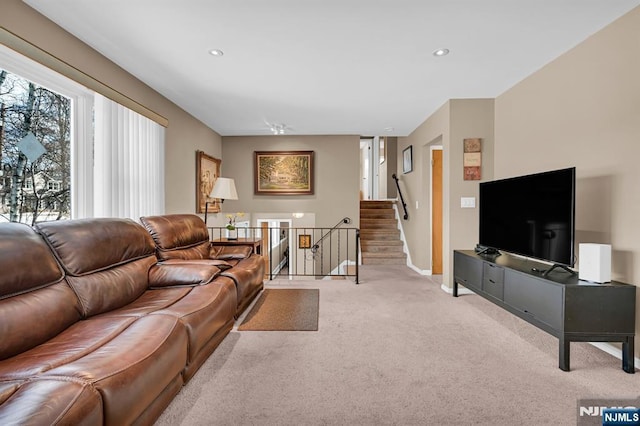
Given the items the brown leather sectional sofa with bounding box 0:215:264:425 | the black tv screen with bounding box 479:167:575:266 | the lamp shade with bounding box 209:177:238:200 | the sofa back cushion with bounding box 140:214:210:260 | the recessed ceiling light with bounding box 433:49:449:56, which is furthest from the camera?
the lamp shade with bounding box 209:177:238:200

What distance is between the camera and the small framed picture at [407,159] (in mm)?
5423

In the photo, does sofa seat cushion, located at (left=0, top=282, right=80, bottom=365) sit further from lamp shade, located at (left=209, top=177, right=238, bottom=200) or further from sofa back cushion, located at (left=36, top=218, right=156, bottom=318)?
lamp shade, located at (left=209, top=177, right=238, bottom=200)

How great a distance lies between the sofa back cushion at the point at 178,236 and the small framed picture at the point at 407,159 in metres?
3.76

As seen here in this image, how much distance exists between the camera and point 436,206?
4.92 m

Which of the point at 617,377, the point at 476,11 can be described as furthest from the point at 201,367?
the point at 476,11

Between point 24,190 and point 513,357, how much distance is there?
3.81m

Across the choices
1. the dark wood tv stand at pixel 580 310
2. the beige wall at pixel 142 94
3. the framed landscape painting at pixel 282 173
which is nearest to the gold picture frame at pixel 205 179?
the beige wall at pixel 142 94

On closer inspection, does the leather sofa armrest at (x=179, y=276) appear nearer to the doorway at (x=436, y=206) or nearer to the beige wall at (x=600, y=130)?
the beige wall at (x=600, y=130)

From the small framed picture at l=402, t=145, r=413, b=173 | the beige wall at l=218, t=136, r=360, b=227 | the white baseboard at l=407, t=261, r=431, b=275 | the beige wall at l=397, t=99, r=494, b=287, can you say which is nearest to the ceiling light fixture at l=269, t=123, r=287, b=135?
the beige wall at l=218, t=136, r=360, b=227

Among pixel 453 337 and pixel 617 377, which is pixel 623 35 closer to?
pixel 617 377

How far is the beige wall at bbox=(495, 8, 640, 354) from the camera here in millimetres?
2080

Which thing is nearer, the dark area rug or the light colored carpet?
the light colored carpet

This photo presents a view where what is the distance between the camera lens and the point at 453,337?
2529mm

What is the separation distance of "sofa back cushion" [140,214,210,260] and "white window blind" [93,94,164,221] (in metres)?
0.35
